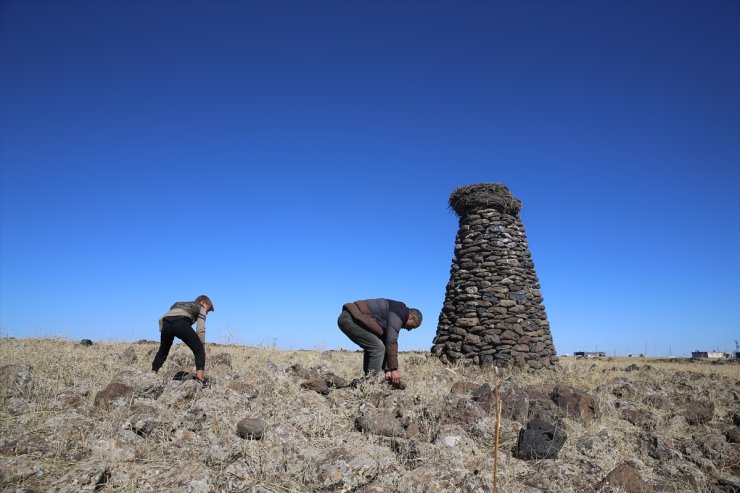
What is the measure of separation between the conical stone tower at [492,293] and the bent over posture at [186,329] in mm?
5895

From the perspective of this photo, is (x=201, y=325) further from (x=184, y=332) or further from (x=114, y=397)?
(x=114, y=397)

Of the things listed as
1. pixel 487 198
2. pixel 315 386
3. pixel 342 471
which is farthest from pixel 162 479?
pixel 487 198

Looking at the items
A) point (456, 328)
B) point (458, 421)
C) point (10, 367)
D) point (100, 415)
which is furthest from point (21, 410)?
point (456, 328)

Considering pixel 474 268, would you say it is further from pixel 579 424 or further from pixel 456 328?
pixel 579 424

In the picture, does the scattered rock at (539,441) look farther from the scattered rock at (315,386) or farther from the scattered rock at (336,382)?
the scattered rock at (336,382)

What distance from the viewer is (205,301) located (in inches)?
279

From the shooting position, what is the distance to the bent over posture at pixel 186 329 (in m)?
6.41

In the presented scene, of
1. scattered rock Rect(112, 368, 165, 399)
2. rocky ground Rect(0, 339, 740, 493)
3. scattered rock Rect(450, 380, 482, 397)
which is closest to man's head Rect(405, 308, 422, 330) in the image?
rocky ground Rect(0, 339, 740, 493)

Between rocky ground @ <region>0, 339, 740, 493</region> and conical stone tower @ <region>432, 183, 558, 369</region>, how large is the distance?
3571mm

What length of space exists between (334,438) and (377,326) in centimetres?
217

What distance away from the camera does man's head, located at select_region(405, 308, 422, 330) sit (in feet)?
21.8

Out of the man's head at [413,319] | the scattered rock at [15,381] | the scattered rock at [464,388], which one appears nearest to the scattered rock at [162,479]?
the scattered rock at [15,381]

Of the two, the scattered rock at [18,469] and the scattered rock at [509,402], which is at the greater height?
the scattered rock at [509,402]

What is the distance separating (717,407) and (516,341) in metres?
3.73
